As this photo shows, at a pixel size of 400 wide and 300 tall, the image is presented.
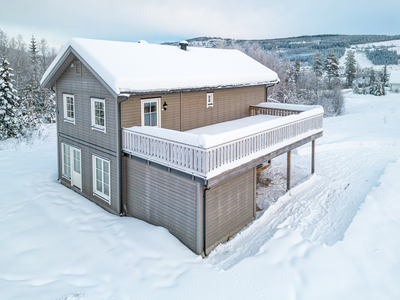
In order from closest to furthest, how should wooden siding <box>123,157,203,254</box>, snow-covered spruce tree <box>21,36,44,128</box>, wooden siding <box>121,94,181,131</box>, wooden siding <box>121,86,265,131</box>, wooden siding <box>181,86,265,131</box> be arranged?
wooden siding <box>123,157,203,254</box> < wooden siding <box>121,94,181,131</box> < wooden siding <box>121,86,265,131</box> < wooden siding <box>181,86,265,131</box> < snow-covered spruce tree <box>21,36,44,128</box>

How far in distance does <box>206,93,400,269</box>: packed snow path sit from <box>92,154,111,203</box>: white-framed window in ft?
14.7

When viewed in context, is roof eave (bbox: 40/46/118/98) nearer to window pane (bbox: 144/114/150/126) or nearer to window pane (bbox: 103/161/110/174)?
window pane (bbox: 144/114/150/126)

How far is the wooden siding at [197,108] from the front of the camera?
10.3 m

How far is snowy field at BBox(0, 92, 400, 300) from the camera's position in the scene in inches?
276

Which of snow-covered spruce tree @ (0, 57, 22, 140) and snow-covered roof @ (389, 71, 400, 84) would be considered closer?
snow-covered spruce tree @ (0, 57, 22, 140)

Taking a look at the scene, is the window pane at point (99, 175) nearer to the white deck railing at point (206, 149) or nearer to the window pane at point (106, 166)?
the window pane at point (106, 166)

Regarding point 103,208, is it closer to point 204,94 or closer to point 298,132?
point 204,94

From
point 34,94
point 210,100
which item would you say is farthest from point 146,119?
point 34,94

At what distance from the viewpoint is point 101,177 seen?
11367 millimetres

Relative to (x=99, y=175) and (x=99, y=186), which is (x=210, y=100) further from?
(x=99, y=186)

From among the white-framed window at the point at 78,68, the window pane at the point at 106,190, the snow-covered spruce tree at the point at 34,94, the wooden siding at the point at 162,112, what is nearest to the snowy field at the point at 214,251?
the window pane at the point at 106,190

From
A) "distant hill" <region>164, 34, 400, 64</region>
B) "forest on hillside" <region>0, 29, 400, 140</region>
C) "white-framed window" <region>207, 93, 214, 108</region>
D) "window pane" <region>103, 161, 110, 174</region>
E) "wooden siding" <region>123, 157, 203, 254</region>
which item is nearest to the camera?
"wooden siding" <region>123, 157, 203, 254</region>

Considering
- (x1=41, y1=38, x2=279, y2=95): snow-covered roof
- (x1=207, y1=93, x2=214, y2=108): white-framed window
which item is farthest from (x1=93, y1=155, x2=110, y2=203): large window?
(x1=207, y1=93, x2=214, y2=108): white-framed window

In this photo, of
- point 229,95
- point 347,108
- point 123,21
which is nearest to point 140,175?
point 229,95
